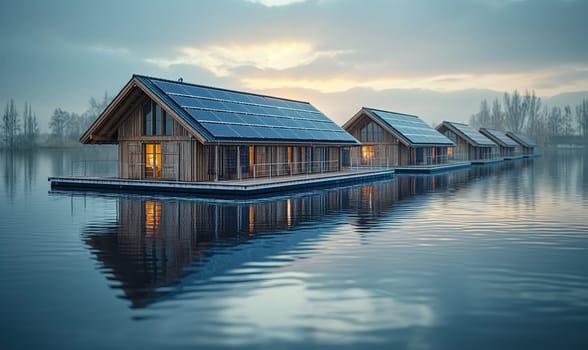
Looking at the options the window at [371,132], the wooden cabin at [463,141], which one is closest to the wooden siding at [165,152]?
the window at [371,132]

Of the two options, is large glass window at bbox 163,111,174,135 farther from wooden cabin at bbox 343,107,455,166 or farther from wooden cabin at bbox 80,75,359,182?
wooden cabin at bbox 343,107,455,166

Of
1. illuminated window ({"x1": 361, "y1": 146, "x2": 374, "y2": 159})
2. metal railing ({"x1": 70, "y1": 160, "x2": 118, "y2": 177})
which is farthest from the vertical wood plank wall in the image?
illuminated window ({"x1": 361, "y1": 146, "x2": 374, "y2": 159})

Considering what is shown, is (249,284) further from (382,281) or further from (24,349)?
(24,349)

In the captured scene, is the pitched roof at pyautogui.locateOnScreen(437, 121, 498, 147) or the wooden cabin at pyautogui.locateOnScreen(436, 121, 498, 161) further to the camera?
the wooden cabin at pyautogui.locateOnScreen(436, 121, 498, 161)

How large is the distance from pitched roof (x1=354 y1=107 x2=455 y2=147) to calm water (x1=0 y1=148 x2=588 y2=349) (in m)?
34.9

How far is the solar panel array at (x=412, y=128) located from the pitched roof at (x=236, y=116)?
11.7 m

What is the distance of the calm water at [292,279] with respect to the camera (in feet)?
→ 27.4

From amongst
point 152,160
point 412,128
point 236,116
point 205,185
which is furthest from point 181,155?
point 412,128

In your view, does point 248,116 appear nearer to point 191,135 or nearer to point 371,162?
point 191,135

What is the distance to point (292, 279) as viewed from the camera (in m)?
11.6

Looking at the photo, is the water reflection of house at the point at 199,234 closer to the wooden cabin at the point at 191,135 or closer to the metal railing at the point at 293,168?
the wooden cabin at the point at 191,135

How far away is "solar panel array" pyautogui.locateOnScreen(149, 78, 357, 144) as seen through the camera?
109 ft

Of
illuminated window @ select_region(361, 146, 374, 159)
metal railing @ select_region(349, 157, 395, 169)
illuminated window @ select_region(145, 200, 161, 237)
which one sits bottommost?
illuminated window @ select_region(145, 200, 161, 237)

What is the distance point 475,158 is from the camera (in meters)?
79.6
